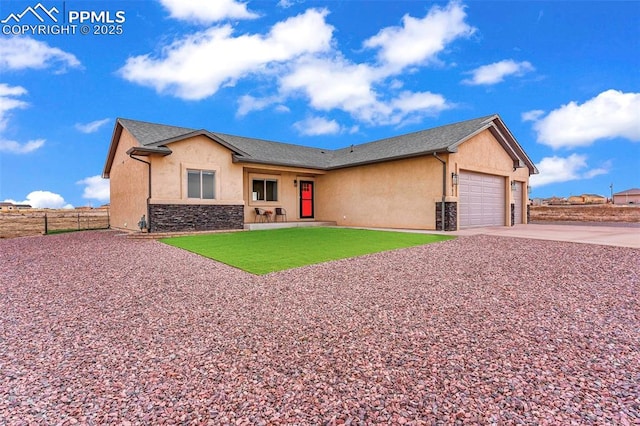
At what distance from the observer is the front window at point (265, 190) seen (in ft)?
55.4

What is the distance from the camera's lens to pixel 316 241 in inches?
411

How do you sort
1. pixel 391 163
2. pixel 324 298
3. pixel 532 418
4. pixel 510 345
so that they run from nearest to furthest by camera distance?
pixel 532 418 → pixel 510 345 → pixel 324 298 → pixel 391 163

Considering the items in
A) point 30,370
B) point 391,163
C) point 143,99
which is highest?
point 143,99

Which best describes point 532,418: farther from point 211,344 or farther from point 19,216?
point 19,216

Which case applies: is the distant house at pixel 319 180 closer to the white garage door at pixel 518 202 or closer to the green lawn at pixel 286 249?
the white garage door at pixel 518 202

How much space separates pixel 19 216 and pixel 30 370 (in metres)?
20.9

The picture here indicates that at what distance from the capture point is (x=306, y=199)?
62.5ft

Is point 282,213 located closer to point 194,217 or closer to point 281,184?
point 281,184

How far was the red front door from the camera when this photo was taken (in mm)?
18797

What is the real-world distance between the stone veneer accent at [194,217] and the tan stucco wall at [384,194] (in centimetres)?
580

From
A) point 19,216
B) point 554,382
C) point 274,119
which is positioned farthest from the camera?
point 274,119

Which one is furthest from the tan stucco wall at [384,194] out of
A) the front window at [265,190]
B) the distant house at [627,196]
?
the distant house at [627,196]

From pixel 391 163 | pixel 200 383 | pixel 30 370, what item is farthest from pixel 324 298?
pixel 391 163

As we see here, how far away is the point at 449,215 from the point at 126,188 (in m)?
15.5
